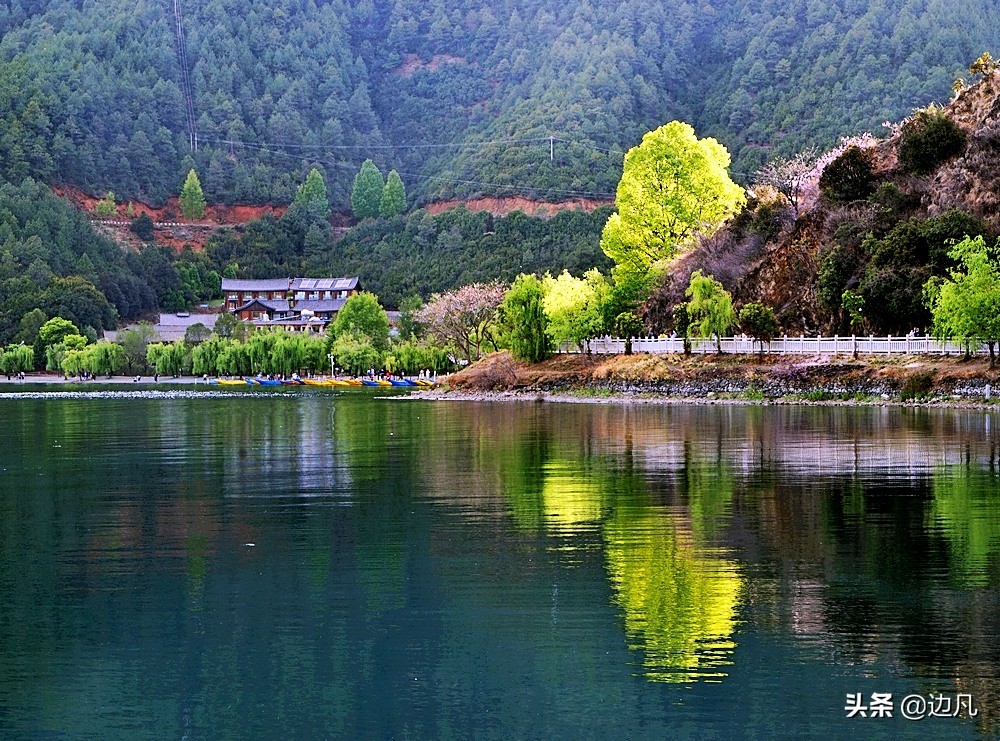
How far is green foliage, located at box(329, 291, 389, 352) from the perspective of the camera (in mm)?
136663

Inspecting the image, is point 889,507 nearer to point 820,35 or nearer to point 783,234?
point 783,234

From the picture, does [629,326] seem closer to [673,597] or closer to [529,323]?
[529,323]

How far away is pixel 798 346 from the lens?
77.3m

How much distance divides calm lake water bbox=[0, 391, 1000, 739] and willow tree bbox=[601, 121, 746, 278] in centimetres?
5691

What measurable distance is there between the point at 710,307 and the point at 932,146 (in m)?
15.7

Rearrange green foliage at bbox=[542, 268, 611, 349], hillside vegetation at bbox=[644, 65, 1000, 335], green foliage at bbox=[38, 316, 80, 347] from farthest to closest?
1. green foliage at bbox=[38, 316, 80, 347]
2. green foliage at bbox=[542, 268, 611, 349]
3. hillside vegetation at bbox=[644, 65, 1000, 335]

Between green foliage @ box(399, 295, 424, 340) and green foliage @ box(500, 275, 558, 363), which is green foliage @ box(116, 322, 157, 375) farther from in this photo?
green foliage @ box(500, 275, 558, 363)

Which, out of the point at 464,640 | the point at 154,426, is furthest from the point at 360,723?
the point at 154,426

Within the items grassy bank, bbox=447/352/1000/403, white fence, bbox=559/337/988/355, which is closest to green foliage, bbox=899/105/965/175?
white fence, bbox=559/337/988/355

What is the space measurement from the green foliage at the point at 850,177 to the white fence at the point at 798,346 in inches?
383

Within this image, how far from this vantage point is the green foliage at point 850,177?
8356 centimetres

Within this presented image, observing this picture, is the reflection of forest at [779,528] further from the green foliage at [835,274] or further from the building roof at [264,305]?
the building roof at [264,305]

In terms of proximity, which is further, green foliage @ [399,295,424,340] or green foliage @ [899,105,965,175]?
green foliage @ [399,295,424,340]

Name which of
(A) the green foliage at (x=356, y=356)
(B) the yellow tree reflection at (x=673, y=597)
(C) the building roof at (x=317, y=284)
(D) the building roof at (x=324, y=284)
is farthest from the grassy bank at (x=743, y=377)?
(C) the building roof at (x=317, y=284)
